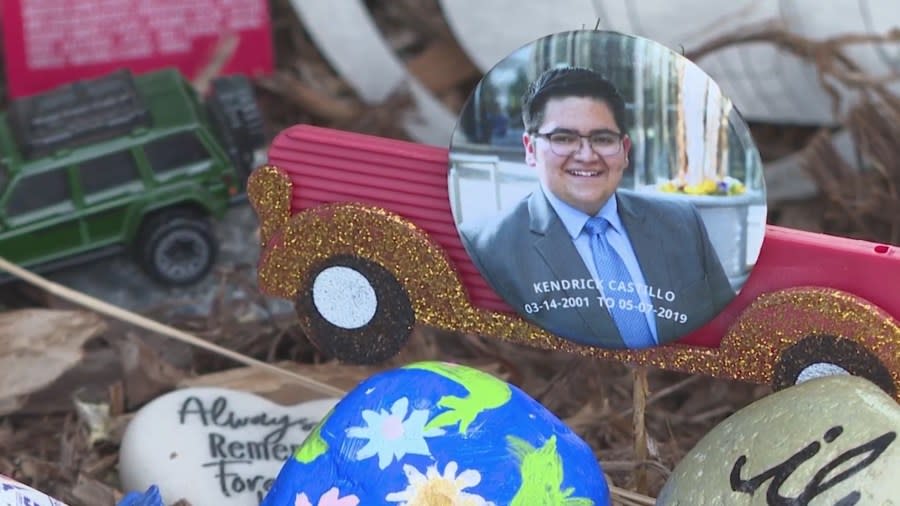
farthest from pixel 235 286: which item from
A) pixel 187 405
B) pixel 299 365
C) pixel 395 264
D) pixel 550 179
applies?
pixel 550 179

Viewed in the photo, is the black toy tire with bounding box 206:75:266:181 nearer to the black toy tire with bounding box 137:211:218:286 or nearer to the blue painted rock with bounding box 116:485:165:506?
the black toy tire with bounding box 137:211:218:286

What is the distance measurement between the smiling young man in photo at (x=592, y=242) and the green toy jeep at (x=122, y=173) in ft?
2.15

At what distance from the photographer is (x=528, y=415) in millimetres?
1152

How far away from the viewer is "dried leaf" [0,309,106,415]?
1.61m

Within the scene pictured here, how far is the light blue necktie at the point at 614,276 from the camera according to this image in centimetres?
125

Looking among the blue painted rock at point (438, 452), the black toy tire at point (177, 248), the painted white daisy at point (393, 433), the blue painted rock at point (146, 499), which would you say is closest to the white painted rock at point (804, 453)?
the blue painted rock at point (438, 452)

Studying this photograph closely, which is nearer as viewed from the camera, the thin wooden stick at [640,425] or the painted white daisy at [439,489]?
the painted white daisy at [439,489]

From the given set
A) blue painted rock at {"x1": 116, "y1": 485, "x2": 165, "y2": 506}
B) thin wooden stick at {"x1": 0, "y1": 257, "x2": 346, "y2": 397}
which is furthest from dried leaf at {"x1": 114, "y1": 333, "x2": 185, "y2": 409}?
blue painted rock at {"x1": 116, "y1": 485, "x2": 165, "y2": 506}

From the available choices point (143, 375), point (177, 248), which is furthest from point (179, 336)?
point (177, 248)

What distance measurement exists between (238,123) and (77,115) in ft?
0.69

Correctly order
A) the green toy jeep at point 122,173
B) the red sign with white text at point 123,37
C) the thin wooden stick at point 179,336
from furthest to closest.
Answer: the red sign with white text at point 123,37
the green toy jeep at point 122,173
the thin wooden stick at point 179,336

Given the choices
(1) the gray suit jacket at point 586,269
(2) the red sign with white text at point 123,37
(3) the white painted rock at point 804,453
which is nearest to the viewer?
(3) the white painted rock at point 804,453

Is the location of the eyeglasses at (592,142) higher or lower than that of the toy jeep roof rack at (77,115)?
higher

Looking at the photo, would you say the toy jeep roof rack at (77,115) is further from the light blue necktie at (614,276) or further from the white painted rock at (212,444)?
the light blue necktie at (614,276)
